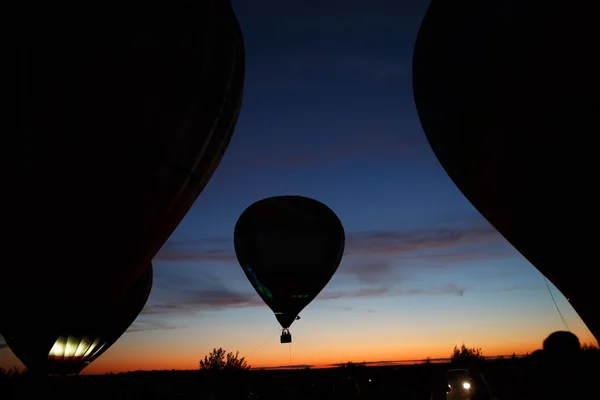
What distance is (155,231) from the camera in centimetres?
1027

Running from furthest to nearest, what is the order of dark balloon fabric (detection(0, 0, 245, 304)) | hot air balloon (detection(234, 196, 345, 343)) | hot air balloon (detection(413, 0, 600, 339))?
1. hot air balloon (detection(234, 196, 345, 343))
2. hot air balloon (detection(413, 0, 600, 339))
3. dark balloon fabric (detection(0, 0, 245, 304))

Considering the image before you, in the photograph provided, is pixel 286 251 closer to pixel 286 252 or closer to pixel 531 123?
pixel 286 252

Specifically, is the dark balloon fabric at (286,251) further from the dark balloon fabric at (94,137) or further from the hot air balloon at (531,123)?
the dark balloon fabric at (94,137)

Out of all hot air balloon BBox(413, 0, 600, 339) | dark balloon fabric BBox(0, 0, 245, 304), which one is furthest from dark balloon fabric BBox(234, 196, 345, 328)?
dark balloon fabric BBox(0, 0, 245, 304)

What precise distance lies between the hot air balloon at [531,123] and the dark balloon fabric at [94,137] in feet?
18.6

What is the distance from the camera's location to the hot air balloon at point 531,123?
877 centimetres

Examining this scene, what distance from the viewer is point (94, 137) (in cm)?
885

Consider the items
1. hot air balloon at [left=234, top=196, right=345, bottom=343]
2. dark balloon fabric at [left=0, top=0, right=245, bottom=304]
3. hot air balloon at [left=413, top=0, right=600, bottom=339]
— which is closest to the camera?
dark balloon fabric at [left=0, top=0, right=245, bottom=304]

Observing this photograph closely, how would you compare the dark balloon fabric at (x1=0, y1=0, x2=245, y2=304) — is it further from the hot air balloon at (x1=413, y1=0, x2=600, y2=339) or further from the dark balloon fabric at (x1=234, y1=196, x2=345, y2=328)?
the dark balloon fabric at (x1=234, y1=196, x2=345, y2=328)

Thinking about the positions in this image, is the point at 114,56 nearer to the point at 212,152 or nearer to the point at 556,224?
the point at 212,152

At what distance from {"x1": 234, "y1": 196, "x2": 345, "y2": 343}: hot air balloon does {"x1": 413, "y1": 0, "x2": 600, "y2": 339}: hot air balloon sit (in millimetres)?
11634

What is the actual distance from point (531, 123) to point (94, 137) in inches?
298

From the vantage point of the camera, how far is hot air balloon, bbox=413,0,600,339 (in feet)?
28.8

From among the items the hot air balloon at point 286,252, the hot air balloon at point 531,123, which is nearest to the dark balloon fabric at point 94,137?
the hot air balloon at point 531,123
